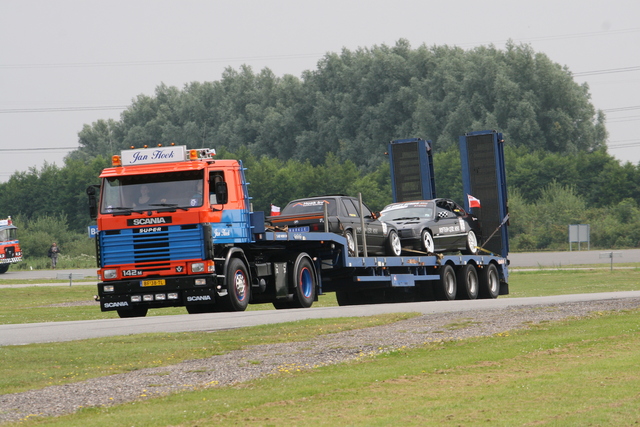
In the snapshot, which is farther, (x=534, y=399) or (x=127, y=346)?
(x=127, y=346)

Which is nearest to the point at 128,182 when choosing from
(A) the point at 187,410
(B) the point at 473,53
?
(A) the point at 187,410

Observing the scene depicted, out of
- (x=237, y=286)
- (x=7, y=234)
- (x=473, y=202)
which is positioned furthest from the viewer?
(x=7, y=234)

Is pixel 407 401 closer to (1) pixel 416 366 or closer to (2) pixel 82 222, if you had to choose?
(1) pixel 416 366

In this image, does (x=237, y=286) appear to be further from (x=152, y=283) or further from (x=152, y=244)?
(x=152, y=244)

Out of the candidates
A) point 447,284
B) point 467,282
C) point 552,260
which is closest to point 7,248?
point 552,260

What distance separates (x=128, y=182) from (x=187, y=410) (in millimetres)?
10500

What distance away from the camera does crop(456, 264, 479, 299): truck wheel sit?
25.4 meters

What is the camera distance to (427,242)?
24266mm

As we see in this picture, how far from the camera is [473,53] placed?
85875 millimetres

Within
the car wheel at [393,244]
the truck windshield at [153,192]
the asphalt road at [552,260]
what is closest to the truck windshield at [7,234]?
the asphalt road at [552,260]

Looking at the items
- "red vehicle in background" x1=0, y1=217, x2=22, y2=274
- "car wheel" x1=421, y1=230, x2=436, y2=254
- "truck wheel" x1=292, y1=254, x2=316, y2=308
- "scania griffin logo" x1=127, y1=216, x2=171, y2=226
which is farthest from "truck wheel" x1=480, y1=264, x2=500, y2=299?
"red vehicle in background" x1=0, y1=217, x2=22, y2=274

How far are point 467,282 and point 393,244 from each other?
3.15m

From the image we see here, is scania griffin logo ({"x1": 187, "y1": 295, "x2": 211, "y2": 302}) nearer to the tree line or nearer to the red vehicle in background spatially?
the red vehicle in background

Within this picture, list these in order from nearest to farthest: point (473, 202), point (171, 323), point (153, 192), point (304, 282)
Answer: point (171, 323)
point (153, 192)
point (304, 282)
point (473, 202)
